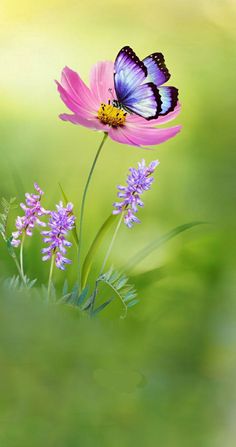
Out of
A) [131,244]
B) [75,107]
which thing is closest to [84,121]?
[75,107]

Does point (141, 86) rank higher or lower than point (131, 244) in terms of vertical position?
higher

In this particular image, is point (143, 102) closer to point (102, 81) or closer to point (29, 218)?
point (102, 81)

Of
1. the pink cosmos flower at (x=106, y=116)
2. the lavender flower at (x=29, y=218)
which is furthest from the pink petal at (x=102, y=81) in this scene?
the lavender flower at (x=29, y=218)

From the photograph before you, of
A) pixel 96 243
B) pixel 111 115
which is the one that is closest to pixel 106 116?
pixel 111 115

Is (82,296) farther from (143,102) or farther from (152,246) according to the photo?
(143,102)

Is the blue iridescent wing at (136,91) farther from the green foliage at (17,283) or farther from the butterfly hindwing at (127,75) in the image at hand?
the green foliage at (17,283)

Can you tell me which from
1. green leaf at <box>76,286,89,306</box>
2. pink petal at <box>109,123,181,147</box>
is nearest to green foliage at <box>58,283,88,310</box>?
green leaf at <box>76,286,89,306</box>

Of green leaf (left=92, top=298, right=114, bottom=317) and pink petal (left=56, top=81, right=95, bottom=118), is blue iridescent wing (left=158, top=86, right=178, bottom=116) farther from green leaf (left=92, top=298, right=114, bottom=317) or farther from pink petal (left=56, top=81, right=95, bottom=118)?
green leaf (left=92, top=298, right=114, bottom=317)
